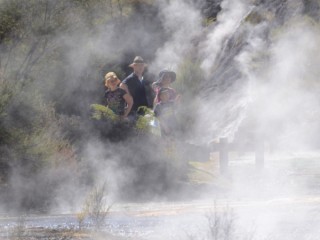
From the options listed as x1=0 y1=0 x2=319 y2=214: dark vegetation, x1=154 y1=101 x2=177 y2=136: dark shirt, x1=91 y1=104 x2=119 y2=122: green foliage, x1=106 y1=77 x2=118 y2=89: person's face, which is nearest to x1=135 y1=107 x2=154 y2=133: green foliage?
x1=0 y1=0 x2=319 y2=214: dark vegetation

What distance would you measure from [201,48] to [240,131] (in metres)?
7.86

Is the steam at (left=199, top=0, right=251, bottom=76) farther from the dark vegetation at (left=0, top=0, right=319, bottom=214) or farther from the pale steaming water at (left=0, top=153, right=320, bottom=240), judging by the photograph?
the pale steaming water at (left=0, top=153, right=320, bottom=240)

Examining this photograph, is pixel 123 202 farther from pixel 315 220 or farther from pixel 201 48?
pixel 201 48

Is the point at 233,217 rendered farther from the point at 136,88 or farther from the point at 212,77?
the point at 212,77

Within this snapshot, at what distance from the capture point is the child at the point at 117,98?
16.5m

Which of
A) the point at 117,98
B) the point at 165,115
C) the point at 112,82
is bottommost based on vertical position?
the point at 165,115

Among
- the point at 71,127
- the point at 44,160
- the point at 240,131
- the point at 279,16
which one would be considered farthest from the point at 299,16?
the point at 44,160

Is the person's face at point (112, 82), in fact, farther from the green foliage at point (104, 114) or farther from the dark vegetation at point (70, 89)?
the dark vegetation at point (70, 89)

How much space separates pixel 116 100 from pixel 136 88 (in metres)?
0.91

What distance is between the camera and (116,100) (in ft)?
56.8

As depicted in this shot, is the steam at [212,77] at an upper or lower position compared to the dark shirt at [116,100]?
upper

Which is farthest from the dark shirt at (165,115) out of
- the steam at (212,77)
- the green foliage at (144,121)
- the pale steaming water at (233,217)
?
the pale steaming water at (233,217)

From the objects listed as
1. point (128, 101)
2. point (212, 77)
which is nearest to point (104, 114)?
point (128, 101)

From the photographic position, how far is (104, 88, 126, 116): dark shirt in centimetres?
1662
